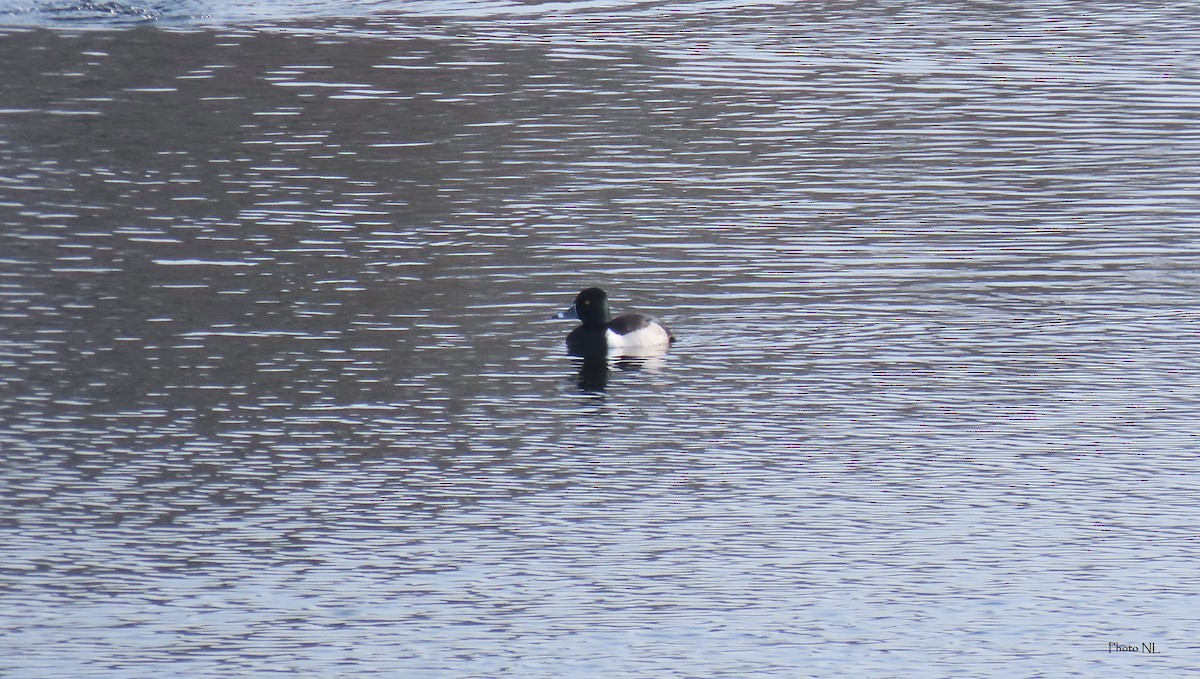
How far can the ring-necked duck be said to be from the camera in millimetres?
14617

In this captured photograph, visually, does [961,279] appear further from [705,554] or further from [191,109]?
[191,109]

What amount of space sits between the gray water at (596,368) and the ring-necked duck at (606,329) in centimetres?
16

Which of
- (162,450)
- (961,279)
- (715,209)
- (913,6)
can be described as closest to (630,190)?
(715,209)

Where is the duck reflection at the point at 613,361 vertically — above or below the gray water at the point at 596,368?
below

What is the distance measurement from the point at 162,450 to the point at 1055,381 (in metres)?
5.56

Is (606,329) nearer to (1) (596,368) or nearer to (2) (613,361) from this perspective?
(2) (613,361)

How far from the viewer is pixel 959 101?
2462 centimetres

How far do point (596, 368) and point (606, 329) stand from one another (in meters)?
0.36

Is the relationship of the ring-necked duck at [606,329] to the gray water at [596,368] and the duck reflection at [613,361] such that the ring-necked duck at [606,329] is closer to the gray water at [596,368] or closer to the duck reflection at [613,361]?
the duck reflection at [613,361]

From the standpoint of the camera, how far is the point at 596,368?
14.5 metres

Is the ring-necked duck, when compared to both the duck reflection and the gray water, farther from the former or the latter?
the gray water

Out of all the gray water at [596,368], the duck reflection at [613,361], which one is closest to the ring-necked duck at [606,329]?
the duck reflection at [613,361]

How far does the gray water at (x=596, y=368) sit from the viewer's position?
367 inches

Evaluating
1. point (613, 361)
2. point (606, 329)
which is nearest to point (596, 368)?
point (613, 361)
